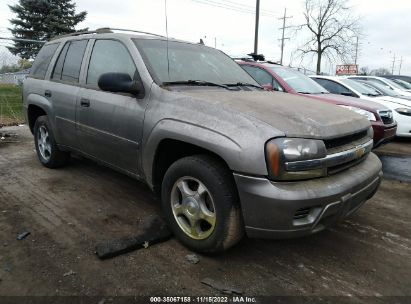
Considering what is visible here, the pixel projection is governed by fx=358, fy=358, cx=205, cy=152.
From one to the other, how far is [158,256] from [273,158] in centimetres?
127

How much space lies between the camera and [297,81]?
704 centimetres

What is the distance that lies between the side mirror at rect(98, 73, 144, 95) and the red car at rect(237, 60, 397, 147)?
3486 mm

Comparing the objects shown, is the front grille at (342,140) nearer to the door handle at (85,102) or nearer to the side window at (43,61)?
the door handle at (85,102)

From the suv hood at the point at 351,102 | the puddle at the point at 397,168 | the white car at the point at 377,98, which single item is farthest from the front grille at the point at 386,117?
the white car at the point at 377,98

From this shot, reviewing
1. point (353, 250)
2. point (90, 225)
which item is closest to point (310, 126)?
point (353, 250)

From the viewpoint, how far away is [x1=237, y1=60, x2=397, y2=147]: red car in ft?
20.9

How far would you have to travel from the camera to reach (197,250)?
2.91 metres

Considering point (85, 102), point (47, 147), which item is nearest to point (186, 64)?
point (85, 102)

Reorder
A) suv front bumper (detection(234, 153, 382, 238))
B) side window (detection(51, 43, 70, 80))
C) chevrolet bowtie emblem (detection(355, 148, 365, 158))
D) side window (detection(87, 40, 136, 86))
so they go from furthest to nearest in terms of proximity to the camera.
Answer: side window (detection(51, 43, 70, 80)) → side window (detection(87, 40, 136, 86)) → chevrolet bowtie emblem (detection(355, 148, 365, 158)) → suv front bumper (detection(234, 153, 382, 238))

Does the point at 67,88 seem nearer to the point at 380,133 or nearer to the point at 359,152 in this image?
the point at 359,152

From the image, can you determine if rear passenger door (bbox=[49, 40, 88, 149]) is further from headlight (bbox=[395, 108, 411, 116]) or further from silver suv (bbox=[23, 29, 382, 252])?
headlight (bbox=[395, 108, 411, 116])

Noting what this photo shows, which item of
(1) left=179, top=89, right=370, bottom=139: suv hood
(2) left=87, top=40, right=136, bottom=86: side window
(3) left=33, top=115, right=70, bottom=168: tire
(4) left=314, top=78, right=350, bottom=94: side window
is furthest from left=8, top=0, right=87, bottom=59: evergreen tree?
(1) left=179, top=89, right=370, bottom=139: suv hood

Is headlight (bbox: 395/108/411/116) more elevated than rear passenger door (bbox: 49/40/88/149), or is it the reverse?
rear passenger door (bbox: 49/40/88/149)

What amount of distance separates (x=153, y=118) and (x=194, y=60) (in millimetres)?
1029
